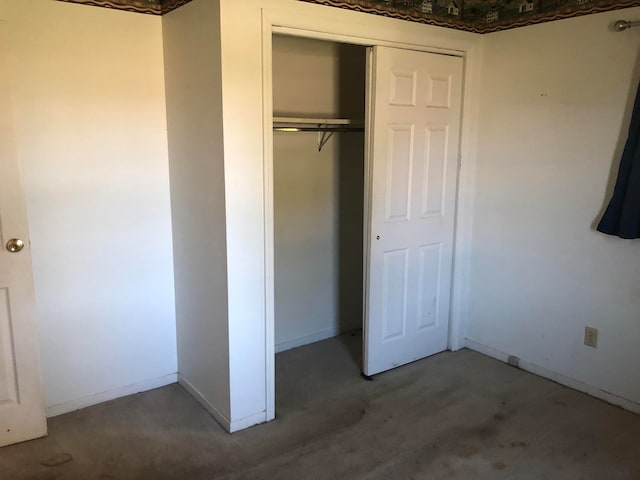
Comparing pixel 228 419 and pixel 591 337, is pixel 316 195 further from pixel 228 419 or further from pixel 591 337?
pixel 591 337

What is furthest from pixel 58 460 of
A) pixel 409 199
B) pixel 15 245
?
pixel 409 199

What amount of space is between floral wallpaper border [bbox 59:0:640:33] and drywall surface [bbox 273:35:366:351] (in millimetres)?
688

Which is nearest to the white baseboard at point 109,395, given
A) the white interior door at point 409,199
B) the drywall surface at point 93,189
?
the drywall surface at point 93,189

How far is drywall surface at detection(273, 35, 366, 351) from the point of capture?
11.5ft

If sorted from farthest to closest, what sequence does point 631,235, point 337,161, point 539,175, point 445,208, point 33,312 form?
point 337,161 < point 445,208 < point 539,175 < point 631,235 < point 33,312

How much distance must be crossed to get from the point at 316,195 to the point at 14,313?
1956 millimetres

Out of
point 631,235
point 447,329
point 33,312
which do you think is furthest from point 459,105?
point 33,312

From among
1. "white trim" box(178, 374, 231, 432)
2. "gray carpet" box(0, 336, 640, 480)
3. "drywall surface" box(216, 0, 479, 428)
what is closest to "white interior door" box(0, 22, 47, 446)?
"gray carpet" box(0, 336, 640, 480)

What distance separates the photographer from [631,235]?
2734 millimetres

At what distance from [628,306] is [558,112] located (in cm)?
114

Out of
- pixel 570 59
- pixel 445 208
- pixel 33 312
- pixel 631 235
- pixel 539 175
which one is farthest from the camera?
pixel 445 208

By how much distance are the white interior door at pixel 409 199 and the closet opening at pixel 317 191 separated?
42 cm

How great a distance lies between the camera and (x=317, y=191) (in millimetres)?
3705

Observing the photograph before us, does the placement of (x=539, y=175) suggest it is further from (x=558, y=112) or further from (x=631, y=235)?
(x=631, y=235)
